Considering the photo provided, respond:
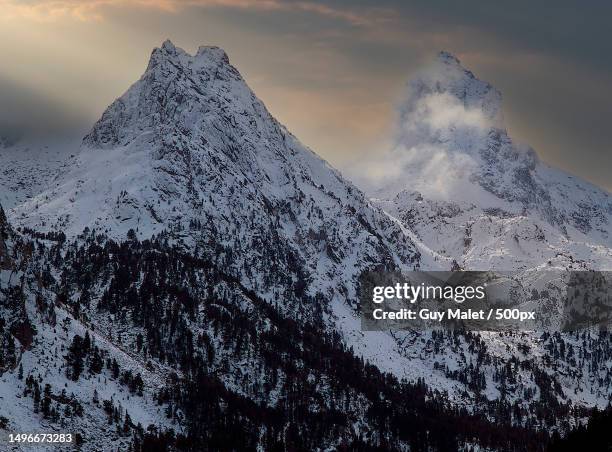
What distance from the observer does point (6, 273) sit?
198875mm

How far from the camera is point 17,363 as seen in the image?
19412 cm

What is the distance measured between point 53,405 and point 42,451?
1786 cm

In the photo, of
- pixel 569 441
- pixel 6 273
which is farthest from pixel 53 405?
pixel 569 441

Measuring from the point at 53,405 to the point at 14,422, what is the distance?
660 inches

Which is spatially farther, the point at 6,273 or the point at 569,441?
the point at 6,273

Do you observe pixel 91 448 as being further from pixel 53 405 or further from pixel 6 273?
pixel 6 273

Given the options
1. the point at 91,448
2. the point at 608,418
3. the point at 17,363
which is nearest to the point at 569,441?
→ the point at 608,418

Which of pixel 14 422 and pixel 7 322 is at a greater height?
pixel 7 322

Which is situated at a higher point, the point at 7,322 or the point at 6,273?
the point at 6,273

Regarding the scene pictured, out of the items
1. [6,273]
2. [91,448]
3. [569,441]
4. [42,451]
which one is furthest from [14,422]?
[569,441]

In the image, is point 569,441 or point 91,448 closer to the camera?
point 569,441

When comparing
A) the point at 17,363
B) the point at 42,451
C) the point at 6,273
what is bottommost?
the point at 42,451

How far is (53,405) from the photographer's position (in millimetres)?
196000

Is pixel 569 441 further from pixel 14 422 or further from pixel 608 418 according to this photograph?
pixel 14 422
